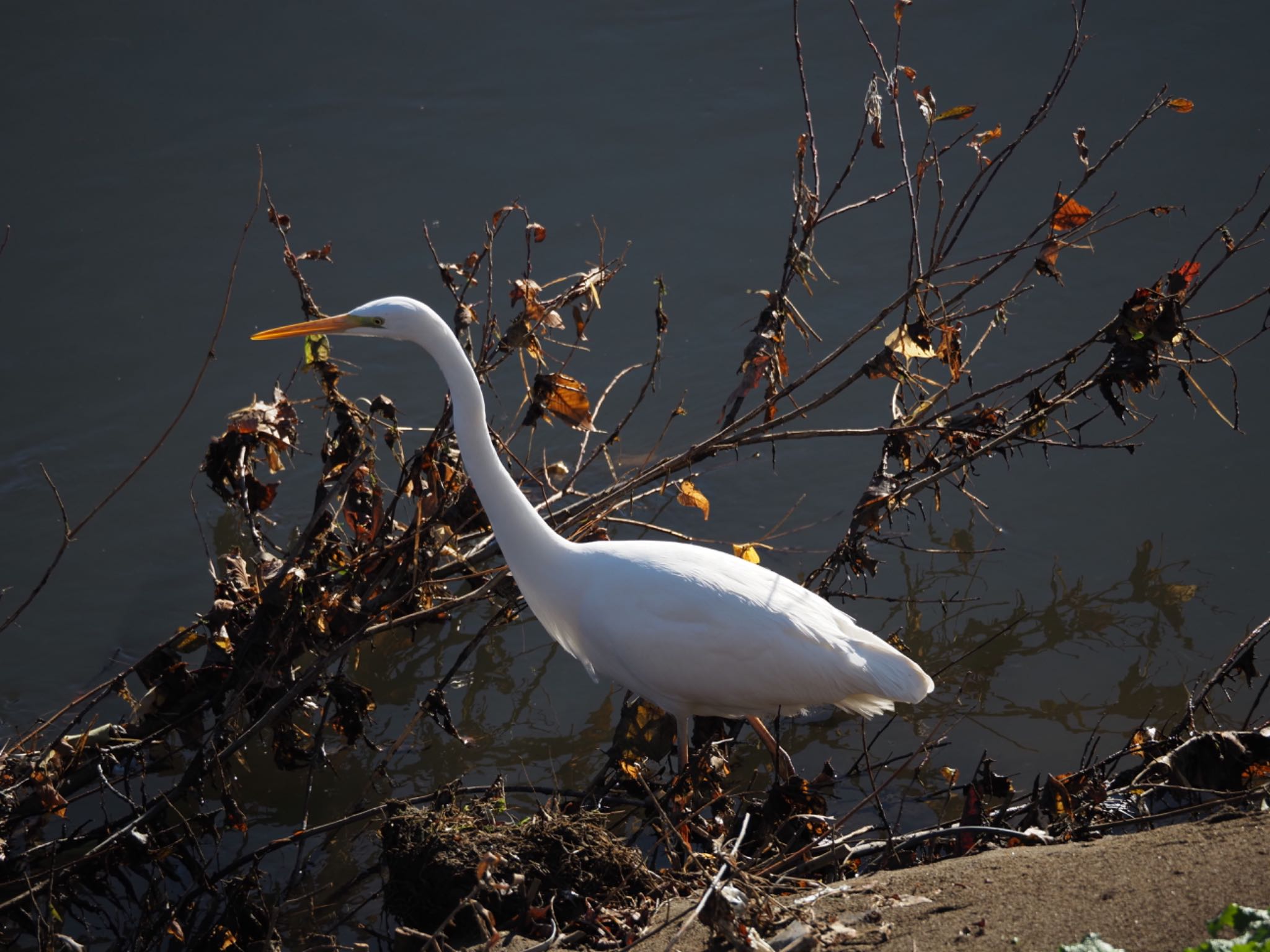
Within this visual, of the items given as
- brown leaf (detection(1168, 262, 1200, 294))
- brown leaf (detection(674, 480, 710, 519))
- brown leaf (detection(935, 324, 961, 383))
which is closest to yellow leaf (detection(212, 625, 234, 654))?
brown leaf (detection(674, 480, 710, 519))

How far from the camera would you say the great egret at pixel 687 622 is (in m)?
3.84

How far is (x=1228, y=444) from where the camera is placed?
20.6ft

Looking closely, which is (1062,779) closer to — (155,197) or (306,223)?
(306,223)

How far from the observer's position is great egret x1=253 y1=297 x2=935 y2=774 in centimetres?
384

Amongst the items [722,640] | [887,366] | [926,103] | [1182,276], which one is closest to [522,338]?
[722,640]

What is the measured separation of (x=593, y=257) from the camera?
25.3 feet

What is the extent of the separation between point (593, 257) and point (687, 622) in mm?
4334

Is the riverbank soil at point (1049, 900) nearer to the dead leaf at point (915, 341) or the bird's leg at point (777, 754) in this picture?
the bird's leg at point (777, 754)

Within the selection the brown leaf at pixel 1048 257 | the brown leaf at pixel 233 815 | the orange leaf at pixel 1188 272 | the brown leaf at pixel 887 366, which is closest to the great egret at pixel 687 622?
the brown leaf at pixel 887 366

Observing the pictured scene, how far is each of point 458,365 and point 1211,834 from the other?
2552mm

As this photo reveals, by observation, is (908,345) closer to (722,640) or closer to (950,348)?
(950,348)

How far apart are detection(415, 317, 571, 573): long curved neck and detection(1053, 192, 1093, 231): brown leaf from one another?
7.42ft

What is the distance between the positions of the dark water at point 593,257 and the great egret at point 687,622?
3.42 feet

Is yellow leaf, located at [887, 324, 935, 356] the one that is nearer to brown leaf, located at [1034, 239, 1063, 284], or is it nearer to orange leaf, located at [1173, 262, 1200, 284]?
brown leaf, located at [1034, 239, 1063, 284]
